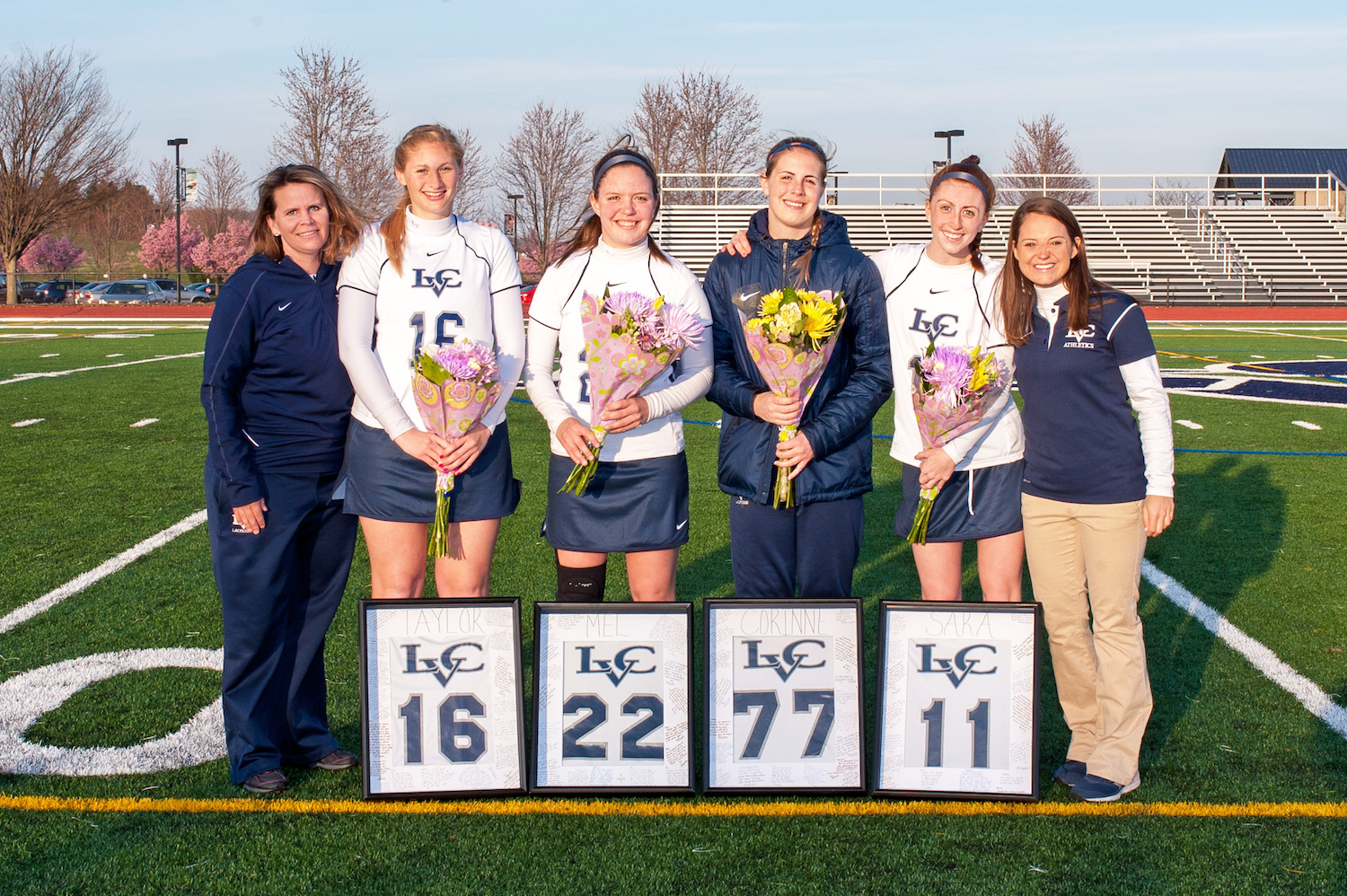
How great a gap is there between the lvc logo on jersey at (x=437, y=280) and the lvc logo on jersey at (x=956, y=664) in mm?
1632

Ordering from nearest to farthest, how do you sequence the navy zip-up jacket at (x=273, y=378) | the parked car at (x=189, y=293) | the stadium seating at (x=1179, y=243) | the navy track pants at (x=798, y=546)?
the navy zip-up jacket at (x=273, y=378) → the navy track pants at (x=798, y=546) → the stadium seating at (x=1179, y=243) → the parked car at (x=189, y=293)

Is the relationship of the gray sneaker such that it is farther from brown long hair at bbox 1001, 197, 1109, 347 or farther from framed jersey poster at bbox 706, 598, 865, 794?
brown long hair at bbox 1001, 197, 1109, 347

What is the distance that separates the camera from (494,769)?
305 centimetres

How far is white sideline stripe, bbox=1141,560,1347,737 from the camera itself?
3.79 meters

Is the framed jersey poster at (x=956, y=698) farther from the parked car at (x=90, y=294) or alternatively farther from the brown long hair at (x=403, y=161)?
the parked car at (x=90, y=294)

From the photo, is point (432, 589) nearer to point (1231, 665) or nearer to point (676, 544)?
point (676, 544)

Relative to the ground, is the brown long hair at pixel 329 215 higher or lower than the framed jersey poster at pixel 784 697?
higher

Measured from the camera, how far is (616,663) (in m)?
3.06

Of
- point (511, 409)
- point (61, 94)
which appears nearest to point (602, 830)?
point (511, 409)

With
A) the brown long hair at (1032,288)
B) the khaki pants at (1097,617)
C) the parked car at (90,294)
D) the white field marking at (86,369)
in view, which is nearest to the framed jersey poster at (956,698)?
the khaki pants at (1097,617)

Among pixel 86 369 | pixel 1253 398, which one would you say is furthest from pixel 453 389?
pixel 86 369

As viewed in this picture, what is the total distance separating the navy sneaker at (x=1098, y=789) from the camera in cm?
308

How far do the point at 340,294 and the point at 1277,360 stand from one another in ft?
55.4

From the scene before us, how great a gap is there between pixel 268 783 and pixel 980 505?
217 centimetres
